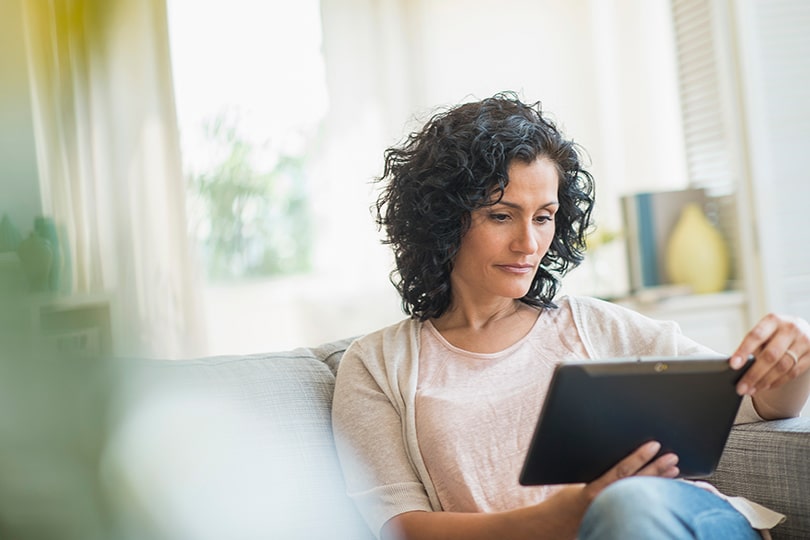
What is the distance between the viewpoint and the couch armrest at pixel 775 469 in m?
1.18

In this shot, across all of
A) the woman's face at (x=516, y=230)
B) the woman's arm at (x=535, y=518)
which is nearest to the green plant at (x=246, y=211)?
the woman's face at (x=516, y=230)

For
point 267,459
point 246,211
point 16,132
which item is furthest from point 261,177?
point 16,132

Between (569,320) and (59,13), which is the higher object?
(59,13)

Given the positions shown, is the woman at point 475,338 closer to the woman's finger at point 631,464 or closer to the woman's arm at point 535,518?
the woman's arm at point 535,518

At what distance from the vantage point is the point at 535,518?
1078 millimetres

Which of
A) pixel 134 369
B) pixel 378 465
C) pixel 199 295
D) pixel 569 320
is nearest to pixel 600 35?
pixel 199 295

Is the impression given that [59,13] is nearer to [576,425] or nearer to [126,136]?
[576,425]

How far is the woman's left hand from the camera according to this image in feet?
3.42

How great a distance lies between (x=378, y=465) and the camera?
4.15 feet

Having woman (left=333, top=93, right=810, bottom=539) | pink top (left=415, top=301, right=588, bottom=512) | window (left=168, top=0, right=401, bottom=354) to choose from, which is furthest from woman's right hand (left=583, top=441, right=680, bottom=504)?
window (left=168, top=0, right=401, bottom=354)

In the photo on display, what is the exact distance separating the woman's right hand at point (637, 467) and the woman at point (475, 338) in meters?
0.11

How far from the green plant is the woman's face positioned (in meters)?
2.39

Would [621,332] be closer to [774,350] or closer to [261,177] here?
[774,350]

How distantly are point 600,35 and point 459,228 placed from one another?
8.95 feet
